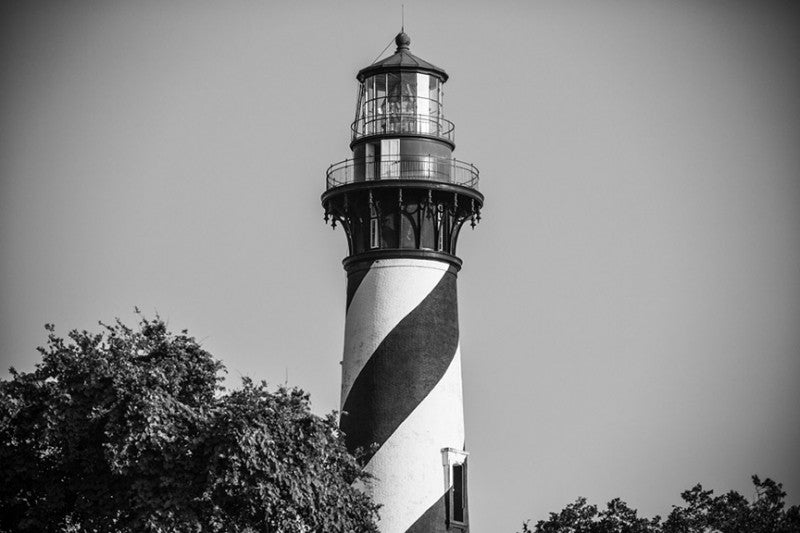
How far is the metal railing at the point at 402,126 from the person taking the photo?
51.8 meters

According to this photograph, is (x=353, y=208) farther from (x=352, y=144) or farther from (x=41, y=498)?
(x=41, y=498)

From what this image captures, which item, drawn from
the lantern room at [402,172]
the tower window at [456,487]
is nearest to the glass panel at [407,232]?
the lantern room at [402,172]

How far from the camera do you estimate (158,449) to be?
40.3 meters

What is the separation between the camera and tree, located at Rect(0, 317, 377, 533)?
131 ft

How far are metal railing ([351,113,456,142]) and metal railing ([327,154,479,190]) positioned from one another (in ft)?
2.54

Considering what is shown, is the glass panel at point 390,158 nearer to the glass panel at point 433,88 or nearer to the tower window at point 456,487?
the glass panel at point 433,88

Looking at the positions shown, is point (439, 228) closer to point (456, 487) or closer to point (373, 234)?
point (373, 234)

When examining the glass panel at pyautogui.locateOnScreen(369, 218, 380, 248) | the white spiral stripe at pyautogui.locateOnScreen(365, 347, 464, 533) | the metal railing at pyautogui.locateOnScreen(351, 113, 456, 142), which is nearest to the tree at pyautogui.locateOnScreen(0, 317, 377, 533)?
the white spiral stripe at pyautogui.locateOnScreen(365, 347, 464, 533)

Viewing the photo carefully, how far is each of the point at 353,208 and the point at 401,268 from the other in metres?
2.23

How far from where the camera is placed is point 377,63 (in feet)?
172

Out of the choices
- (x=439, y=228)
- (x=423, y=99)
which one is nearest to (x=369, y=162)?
(x=423, y=99)

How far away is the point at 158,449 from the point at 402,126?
49.3ft

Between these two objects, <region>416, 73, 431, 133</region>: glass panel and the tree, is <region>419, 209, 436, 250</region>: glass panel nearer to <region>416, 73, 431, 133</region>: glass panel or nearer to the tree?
<region>416, 73, 431, 133</region>: glass panel

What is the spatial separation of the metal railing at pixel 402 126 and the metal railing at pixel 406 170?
0.78 meters
